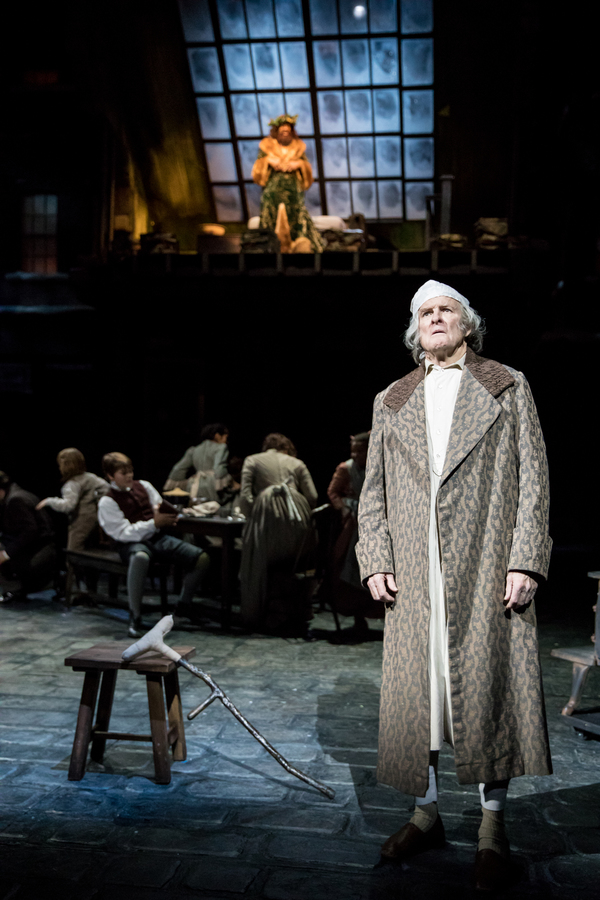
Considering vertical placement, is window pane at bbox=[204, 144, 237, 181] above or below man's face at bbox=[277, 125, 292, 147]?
above

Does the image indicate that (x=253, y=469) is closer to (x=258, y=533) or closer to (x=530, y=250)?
(x=258, y=533)

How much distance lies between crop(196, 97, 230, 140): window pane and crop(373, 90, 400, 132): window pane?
2.75 meters

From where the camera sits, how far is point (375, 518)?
9.18ft

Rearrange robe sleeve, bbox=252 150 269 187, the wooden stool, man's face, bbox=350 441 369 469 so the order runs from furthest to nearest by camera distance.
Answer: robe sleeve, bbox=252 150 269 187
man's face, bbox=350 441 369 469
the wooden stool

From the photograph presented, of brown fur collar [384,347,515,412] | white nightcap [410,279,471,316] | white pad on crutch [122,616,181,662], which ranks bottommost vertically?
white pad on crutch [122,616,181,662]

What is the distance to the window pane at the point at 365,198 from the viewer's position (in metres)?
14.0

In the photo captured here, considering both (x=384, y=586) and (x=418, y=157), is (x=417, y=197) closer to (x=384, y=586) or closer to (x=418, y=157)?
(x=418, y=157)

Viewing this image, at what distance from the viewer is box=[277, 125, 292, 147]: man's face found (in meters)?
11.4

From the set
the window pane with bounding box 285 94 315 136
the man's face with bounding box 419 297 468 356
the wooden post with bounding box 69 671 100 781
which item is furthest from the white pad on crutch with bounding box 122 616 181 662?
the window pane with bounding box 285 94 315 136

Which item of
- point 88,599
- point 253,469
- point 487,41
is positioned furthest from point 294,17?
point 88,599

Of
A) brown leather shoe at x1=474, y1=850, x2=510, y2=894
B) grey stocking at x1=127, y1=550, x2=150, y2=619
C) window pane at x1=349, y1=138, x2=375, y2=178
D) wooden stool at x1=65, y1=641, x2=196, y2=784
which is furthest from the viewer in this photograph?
window pane at x1=349, y1=138, x2=375, y2=178

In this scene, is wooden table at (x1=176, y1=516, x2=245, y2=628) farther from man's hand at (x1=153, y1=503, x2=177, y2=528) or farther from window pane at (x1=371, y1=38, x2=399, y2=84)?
window pane at (x1=371, y1=38, x2=399, y2=84)

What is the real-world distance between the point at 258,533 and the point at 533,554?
4130 mm

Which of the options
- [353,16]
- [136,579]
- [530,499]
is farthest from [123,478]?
[353,16]
